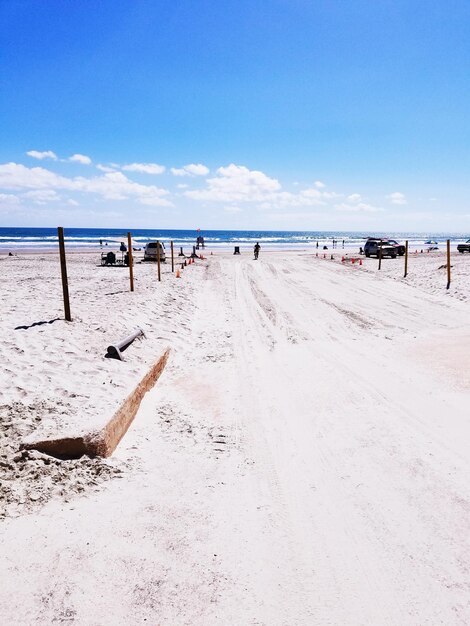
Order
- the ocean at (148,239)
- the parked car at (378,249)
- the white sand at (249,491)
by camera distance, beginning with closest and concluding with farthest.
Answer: the white sand at (249,491) < the parked car at (378,249) < the ocean at (148,239)

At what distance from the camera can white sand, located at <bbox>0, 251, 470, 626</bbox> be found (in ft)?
8.72

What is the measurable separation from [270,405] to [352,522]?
255cm

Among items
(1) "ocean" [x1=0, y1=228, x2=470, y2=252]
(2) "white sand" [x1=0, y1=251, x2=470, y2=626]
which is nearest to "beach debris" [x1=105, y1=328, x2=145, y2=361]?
(2) "white sand" [x1=0, y1=251, x2=470, y2=626]

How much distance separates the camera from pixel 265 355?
8336mm

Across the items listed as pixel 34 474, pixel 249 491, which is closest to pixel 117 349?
pixel 34 474

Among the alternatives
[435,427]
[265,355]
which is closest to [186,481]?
[435,427]

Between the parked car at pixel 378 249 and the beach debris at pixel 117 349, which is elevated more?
the parked car at pixel 378 249

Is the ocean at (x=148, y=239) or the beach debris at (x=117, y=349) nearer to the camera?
the beach debris at (x=117, y=349)

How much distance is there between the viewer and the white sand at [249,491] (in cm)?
266

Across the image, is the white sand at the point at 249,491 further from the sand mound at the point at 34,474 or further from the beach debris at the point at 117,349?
the beach debris at the point at 117,349

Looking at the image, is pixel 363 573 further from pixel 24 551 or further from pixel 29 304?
pixel 29 304

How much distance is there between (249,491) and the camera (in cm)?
383

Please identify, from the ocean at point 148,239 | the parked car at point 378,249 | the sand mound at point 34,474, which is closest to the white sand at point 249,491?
the sand mound at point 34,474

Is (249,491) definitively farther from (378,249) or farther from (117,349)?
(378,249)
